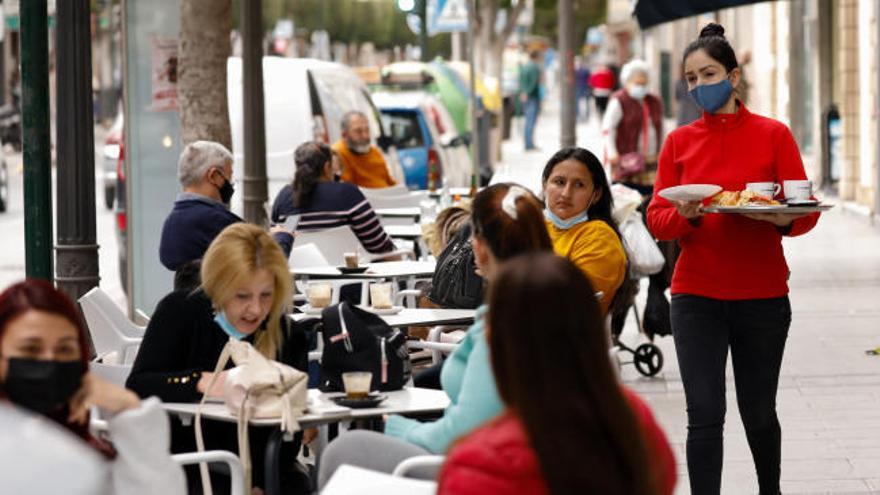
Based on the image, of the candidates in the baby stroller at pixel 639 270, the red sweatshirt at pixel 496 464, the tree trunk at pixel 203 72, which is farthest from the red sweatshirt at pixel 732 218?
the tree trunk at pixel 203 72

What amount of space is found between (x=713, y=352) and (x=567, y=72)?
17228mm

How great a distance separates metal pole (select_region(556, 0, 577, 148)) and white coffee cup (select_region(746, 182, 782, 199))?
16.5m

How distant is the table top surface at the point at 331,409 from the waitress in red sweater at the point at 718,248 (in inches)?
44.2

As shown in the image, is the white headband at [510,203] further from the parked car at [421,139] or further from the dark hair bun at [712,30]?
the parked car at [421,139]

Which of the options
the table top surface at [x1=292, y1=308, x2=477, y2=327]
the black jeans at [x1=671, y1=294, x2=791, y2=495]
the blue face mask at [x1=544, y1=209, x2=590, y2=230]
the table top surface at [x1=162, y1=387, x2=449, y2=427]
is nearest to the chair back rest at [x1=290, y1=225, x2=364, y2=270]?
the table top surface at [x1=292, y1=308, x2=477, y2=327]

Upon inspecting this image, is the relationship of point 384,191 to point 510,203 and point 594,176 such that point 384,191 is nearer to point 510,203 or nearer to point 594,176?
point 594,176

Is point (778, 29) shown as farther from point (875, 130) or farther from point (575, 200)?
point (575, 200)

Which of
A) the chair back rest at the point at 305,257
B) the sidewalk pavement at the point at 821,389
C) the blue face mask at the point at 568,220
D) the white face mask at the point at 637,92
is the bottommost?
the sidewalk pavement at the point at 821,389

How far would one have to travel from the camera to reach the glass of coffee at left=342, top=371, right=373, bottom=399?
6.19 meters

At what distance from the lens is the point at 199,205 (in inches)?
384

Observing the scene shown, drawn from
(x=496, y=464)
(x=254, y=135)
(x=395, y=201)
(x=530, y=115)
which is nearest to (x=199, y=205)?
(x=254, y=135)

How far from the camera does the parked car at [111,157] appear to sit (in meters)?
19.7

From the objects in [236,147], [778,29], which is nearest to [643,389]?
[236,147]

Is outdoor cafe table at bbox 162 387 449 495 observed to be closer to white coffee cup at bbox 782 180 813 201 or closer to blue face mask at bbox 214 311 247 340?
blue face mask at bbox 214 311 247 340
